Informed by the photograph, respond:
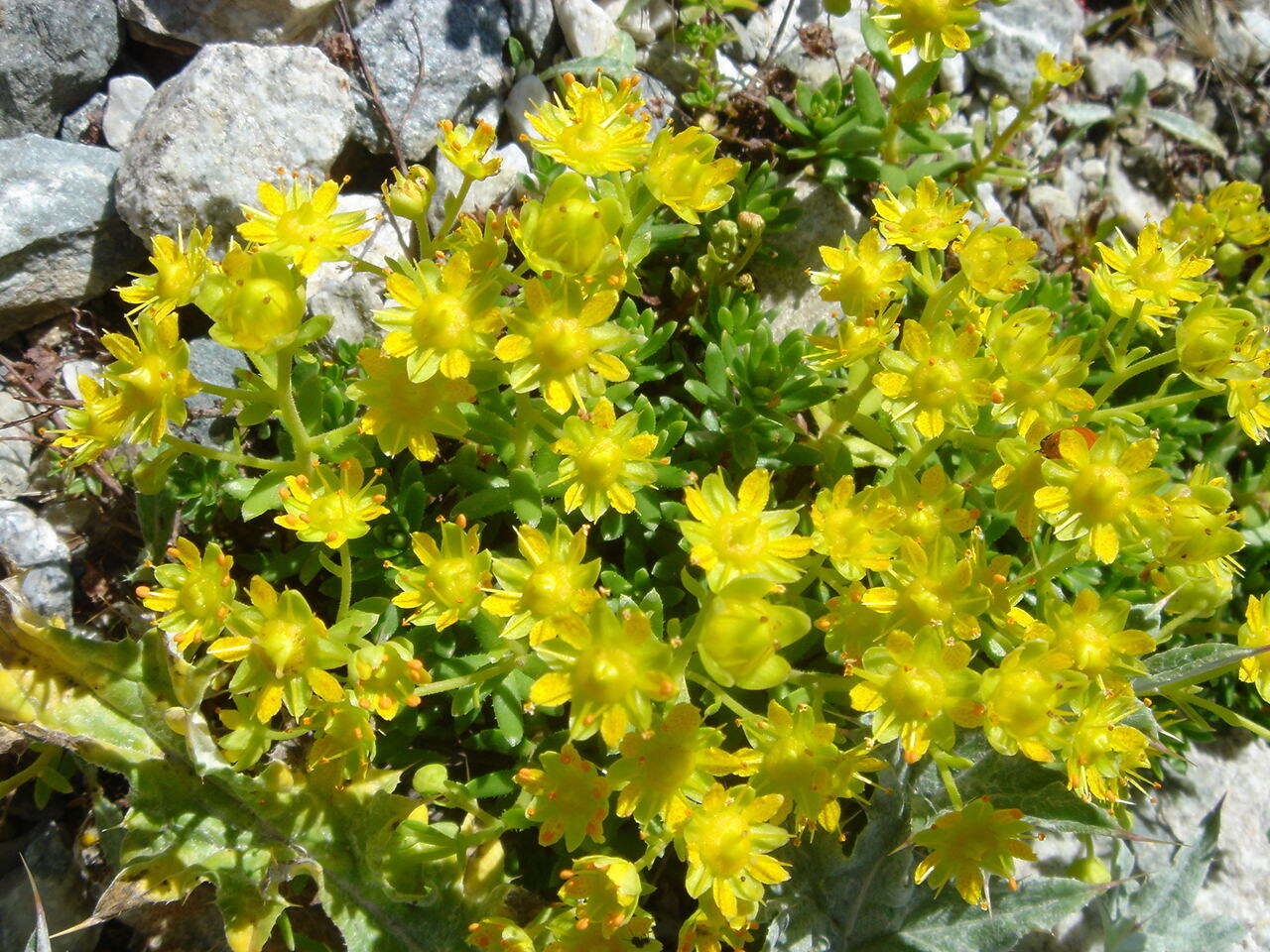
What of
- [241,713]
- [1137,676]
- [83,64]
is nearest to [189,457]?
[241,713]

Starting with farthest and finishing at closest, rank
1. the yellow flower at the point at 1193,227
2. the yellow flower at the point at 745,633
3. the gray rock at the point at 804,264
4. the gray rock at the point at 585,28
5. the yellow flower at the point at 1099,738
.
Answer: the gray rock at the point at 585,28 → the gray rock at the point at 804,264 → the yellow flower at the point at 1193,227 → the yellow flower at the point at 1099,738 → the yellow flower at the point at 745,633

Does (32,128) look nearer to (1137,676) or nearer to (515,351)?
(515,351)

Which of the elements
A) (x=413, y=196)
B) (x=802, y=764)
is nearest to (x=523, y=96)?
(x=413, y=196)

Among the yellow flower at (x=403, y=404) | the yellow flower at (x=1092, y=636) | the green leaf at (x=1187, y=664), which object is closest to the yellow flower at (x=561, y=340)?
the yellow flower at (x=403, y=404)

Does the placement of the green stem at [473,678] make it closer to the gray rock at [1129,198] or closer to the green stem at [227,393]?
the green stem at [227,393]

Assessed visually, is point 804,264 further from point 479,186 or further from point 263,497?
point 263,497

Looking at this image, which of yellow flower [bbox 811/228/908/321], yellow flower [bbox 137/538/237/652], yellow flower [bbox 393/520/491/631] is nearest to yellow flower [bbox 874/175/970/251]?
yellow flower [bbox 811/228/908/321]

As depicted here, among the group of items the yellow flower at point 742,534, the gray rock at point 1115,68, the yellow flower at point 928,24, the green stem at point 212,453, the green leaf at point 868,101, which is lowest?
the green stem at point 212,453
